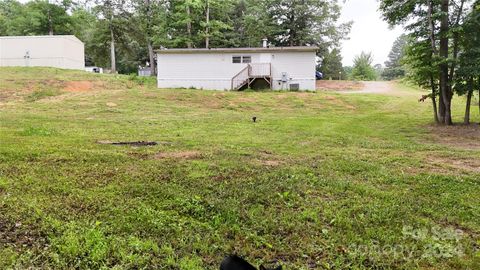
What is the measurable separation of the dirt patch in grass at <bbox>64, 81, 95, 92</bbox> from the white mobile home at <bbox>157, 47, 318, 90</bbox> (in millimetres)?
4531

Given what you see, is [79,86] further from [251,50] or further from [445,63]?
[445,63]

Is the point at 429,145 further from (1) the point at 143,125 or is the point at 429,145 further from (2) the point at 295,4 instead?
(2) the point at 295,4

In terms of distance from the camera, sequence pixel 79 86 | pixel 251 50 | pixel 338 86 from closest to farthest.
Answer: pixel 79 86 → pixel 251 50 → pixel 338 86

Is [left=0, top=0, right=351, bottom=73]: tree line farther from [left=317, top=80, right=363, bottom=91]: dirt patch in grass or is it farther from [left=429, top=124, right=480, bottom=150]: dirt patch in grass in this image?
[left=429, top=124, right=480, bottom=150]: dirt patch in grass

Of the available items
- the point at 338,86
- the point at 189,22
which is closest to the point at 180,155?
the point at 189,22

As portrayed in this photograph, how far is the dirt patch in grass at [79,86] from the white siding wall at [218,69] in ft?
14.7

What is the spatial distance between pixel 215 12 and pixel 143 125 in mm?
22428

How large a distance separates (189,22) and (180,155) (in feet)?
76.1

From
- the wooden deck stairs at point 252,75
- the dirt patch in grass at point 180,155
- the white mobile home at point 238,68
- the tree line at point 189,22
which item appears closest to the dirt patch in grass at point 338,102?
the white mobile home at point 238,68

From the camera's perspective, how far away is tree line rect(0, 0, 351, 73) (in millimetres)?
28641

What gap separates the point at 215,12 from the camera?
1205 inches

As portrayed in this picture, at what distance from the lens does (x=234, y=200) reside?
154 inches

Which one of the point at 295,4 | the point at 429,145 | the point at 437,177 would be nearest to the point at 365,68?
the point at 295,4

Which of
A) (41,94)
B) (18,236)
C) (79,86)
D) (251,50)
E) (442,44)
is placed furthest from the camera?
(251,50)
